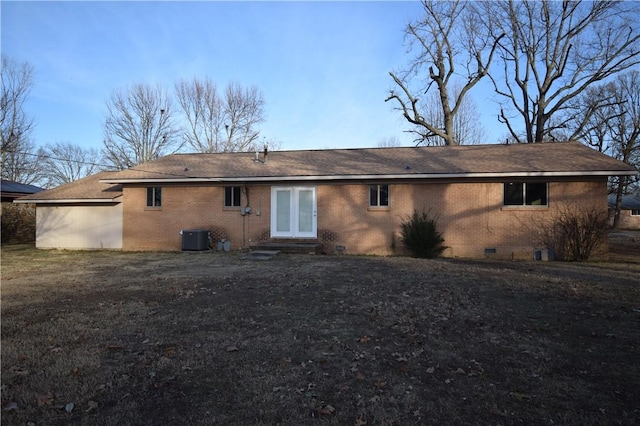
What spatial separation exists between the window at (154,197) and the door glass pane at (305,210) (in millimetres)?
6224

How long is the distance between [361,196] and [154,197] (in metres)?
8.87

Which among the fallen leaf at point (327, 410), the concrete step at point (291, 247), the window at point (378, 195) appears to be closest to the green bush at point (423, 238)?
the window at point (378, 195)

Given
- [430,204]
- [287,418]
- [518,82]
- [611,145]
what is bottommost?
[287,418]

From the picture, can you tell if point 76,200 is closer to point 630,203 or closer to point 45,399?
point 45,399

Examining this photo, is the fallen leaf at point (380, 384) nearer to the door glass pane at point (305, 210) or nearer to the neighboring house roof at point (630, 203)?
the door glass pane at point (305, 210)

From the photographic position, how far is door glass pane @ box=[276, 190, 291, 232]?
15.3m

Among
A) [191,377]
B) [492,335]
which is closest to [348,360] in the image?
[191,377]

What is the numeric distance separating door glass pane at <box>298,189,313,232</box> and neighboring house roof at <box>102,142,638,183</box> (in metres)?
0.76

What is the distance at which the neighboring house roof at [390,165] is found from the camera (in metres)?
13.3

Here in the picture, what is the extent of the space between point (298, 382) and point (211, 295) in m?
4.11

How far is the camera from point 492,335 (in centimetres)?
487

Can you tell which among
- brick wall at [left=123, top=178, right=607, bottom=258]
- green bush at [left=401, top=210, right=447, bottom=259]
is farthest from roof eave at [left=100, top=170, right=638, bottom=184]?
green bush at [left=401, top=210, right=447, bottom=259]

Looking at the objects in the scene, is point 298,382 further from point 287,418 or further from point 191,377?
point 191,377

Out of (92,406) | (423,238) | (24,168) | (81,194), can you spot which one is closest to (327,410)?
(92,406)
